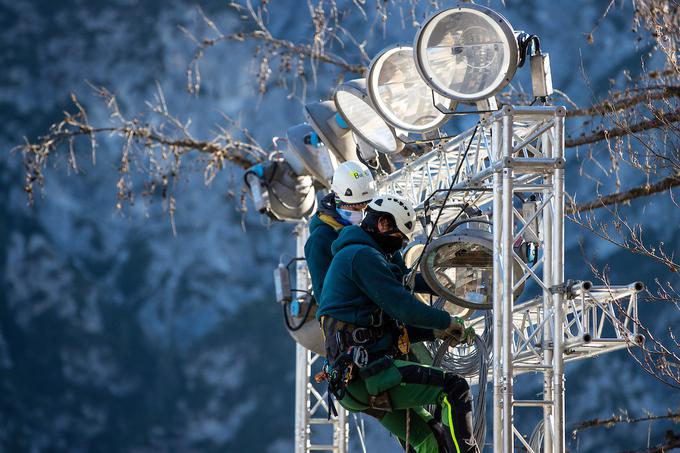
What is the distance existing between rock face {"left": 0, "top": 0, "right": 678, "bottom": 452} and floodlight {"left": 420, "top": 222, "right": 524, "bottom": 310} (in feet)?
56.3

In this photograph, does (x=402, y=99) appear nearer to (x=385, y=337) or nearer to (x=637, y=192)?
(x=385, y=337)

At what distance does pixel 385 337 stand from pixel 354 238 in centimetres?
55

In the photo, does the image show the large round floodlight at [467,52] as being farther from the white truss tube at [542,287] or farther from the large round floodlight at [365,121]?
the large round floodlight at [365,121]

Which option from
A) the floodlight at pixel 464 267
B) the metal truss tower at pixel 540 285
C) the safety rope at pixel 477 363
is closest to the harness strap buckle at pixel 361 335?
the safety rope at pixel 477 363

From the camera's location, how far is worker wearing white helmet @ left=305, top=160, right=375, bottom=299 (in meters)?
7.25

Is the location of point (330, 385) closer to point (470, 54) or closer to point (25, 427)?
point (470, 54)

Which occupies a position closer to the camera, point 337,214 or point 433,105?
point 337,214

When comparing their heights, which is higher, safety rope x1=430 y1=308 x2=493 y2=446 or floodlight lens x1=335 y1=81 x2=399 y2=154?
floodlight lens x1=335 y1=81 x2=399 y2=154

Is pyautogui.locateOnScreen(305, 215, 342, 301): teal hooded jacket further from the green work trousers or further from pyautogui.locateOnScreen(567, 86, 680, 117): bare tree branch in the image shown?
pyautogui.locateOnScreen(567, 86, 680, 117): bare tree branch

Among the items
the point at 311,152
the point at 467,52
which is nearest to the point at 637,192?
the point at 311,152

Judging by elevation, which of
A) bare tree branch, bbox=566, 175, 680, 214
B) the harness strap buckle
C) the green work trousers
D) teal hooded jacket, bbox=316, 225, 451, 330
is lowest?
the green work trousers

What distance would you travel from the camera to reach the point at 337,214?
7.35 m

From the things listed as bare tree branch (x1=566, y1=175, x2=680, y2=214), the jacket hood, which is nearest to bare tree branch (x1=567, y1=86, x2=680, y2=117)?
bare tree branch (x1=566, y1=175, x2=680, y2=214)

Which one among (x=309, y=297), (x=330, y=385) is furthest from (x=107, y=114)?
(x=330, y=385)
